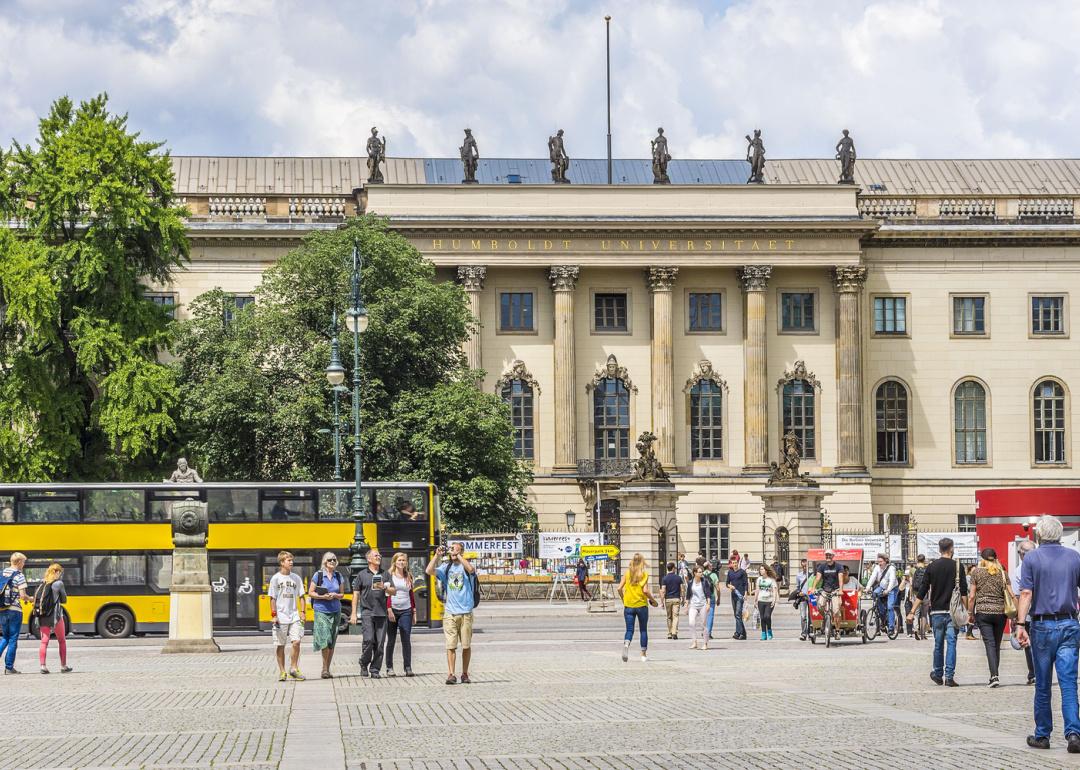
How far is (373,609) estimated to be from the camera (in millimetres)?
27172

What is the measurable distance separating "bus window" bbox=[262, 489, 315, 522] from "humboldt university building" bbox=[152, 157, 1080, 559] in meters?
35.4

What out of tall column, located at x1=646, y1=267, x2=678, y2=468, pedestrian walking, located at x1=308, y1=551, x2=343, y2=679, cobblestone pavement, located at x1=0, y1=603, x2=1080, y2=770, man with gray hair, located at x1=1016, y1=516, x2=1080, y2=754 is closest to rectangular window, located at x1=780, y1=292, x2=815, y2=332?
tall column, located at x1=646, y1=267, x2=678, y2=468

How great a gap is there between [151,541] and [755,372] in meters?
42.2

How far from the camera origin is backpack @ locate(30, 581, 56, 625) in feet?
99.2

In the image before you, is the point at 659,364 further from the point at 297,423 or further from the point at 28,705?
the point at 28,705

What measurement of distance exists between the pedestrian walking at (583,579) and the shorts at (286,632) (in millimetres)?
32697

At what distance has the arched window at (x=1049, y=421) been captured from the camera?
8550cm

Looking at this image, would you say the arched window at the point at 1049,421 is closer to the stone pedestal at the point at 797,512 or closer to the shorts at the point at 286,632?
the stone pedestal at the point at 797,512

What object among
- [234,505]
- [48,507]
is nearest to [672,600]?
[234,505]

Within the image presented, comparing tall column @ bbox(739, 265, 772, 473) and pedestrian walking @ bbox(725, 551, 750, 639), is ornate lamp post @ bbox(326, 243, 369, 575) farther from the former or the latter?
tall column @ bbox(739, 265, 772, 473)

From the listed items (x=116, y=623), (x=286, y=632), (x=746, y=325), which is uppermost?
(x=746, y=325)

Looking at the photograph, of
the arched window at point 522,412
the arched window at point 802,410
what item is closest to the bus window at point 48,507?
the arched window at point 522,412

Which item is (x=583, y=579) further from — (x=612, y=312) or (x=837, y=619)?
(x=612, y=312)

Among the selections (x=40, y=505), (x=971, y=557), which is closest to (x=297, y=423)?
(x=40, y=505)
